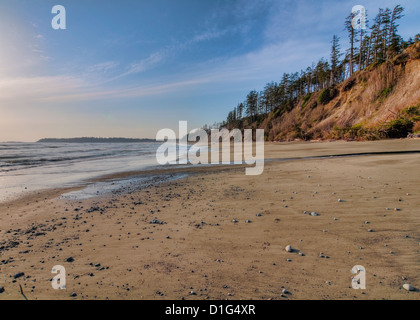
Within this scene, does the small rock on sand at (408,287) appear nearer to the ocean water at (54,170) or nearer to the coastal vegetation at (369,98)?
the ocean water at (54,170)

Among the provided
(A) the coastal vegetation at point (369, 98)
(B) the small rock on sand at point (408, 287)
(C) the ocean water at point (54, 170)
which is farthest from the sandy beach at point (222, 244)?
(A) the coastal vegetation at point (369, 98)

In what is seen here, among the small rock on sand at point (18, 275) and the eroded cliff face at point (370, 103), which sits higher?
the eroded cliff face at point (370, 103)

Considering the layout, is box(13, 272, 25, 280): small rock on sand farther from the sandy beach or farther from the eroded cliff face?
the eroded cliff face

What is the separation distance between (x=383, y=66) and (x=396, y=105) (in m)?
10.3

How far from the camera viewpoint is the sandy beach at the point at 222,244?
290 centimetres

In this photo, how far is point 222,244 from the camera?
161 inches

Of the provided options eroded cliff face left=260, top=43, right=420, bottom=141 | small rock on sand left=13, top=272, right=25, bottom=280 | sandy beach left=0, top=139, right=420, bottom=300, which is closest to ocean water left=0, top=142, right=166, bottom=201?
sandy beach left=0, top=139, right=420, bottom=300

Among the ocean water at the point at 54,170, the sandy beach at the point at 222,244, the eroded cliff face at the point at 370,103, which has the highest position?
the eroded cliff face at the point at 370,103

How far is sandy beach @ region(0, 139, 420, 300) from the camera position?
290cm

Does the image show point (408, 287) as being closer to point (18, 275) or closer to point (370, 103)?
point (18, 275)

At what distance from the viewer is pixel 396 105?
2911 centimetres

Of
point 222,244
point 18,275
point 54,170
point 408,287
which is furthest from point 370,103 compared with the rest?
point 18,275
